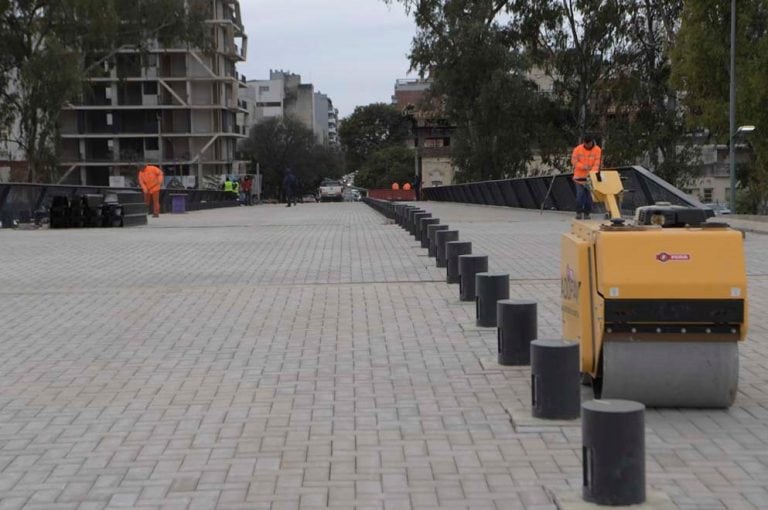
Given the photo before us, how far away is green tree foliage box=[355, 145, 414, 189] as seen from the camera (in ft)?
372

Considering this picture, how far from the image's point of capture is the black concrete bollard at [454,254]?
11.9 meters

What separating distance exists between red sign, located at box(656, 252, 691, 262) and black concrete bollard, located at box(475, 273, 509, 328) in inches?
121

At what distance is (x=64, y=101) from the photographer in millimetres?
44031

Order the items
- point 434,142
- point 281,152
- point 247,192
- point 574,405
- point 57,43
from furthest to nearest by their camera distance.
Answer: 1. point 434,142
2. point 281,152
3. point 247,192
4. point 57,43
5. point 574,405

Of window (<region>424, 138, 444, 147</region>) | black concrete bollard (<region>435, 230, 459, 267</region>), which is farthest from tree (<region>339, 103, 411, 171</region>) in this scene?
black concrete bollard (<region>435, 230, 459, 267</region>)

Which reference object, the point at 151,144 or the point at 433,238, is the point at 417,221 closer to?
the point at 433,238

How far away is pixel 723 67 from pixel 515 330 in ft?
105

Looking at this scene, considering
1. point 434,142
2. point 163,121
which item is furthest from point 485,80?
point 434,142

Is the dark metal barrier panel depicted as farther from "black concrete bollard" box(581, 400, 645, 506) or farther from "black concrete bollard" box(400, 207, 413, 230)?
"black concrete bollard" box(581, 400, 645, 506)

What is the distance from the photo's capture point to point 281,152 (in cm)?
9938

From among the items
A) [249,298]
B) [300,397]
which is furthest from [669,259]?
[249,298]

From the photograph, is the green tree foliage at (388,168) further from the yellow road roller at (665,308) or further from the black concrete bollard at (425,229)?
the yellow road roller at (665,308)

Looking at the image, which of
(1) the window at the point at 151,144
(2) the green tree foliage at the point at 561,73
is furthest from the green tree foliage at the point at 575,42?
(1) the window at the point at 151,144

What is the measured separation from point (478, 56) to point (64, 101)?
17.4 m
